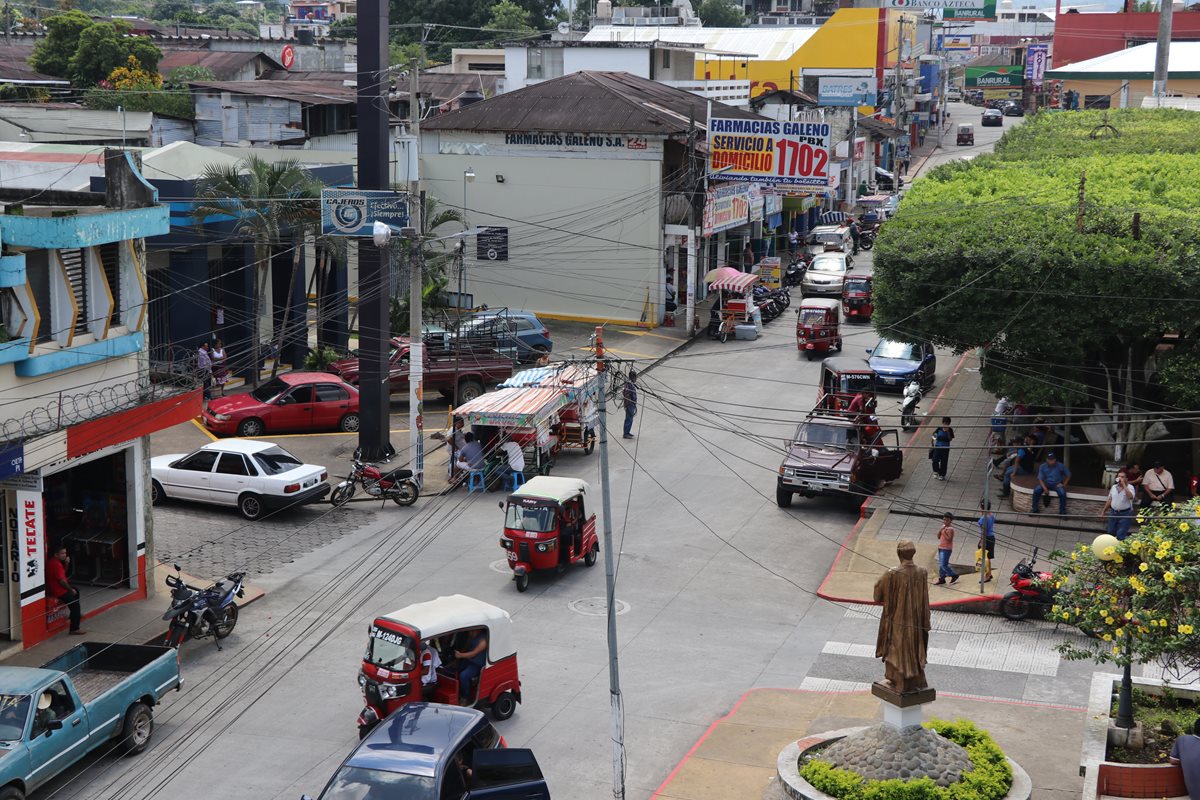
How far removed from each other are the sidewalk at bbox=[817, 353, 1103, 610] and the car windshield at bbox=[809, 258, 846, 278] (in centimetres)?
2007

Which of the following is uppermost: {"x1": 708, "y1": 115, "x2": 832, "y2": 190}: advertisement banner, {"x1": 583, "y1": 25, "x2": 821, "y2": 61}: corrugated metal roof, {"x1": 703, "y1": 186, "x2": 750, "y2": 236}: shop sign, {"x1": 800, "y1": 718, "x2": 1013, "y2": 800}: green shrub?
{"x1": 583, "y1": 25, "x2": 821, "y2": 61}: corrugated metal roof

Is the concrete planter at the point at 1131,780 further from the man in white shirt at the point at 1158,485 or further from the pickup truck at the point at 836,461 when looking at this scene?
the pickup truck at the point at 836,461

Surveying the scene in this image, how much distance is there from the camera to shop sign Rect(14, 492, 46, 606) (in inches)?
834

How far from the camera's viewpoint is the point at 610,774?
17.7m

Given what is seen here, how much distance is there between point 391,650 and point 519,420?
39.5 feet

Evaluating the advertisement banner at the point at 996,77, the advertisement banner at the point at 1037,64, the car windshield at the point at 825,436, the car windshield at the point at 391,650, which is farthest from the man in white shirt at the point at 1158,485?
the advertisement banner at the point at 996,77

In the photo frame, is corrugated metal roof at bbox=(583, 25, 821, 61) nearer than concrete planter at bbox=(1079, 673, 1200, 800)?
No

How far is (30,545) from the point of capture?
21.4 meters

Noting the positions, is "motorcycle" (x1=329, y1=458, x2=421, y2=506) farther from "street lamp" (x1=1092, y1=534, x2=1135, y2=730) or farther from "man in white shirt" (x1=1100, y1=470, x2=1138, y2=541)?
"street lamp" (x1=1092, y1=534, x2=1135, y2=730)

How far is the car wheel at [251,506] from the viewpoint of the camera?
28.4 metres

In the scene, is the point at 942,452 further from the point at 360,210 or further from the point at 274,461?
the point at 274,461

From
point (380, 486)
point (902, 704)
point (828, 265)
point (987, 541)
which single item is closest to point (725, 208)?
point (828, 265)

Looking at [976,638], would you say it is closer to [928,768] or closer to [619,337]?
[928,768]

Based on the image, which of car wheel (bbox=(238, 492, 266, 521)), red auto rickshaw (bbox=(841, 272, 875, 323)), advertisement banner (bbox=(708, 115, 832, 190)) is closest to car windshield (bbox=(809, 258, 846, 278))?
red auto rickshaw (bbox=(841, 272, 875, 323))
